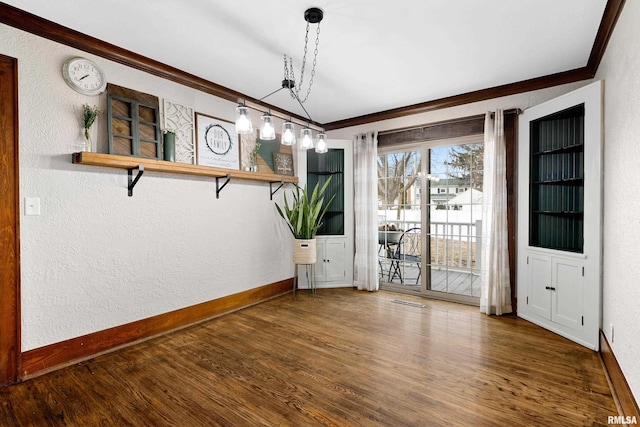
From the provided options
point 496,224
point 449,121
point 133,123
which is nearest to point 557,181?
point 496,224

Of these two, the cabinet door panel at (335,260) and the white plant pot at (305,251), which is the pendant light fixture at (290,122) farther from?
the cabinet door panel at (335,260)

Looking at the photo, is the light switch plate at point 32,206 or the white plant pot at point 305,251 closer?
the light switch plate at point 32,206

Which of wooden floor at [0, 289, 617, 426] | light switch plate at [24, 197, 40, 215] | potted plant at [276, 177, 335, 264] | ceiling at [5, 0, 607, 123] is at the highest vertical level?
ceiling at [5, 0, 607, 123]

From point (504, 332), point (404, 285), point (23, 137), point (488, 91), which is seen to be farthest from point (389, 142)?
point (23, 137)

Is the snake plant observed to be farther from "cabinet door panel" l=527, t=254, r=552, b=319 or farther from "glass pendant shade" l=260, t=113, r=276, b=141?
"cabinet door panel" l=527, t=254, r=552, b=319

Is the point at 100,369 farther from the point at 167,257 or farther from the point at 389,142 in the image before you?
the point at 389,142

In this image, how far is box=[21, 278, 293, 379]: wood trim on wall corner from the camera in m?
2.28

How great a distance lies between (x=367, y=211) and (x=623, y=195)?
2788 mm

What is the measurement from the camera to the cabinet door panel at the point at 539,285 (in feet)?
10.1

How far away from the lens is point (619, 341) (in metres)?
2.05

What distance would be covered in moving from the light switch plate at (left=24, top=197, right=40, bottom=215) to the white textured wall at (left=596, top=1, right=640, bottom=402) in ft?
12.5

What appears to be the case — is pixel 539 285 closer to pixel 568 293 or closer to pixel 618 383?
pixel 568 293

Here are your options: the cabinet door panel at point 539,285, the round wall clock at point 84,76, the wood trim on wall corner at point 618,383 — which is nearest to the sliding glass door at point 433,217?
the cabinet door panel at point 539,285

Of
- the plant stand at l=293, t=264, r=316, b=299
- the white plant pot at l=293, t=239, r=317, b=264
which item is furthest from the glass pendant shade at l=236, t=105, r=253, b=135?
the plant stand at l=293, t=264, r=316, b=299
